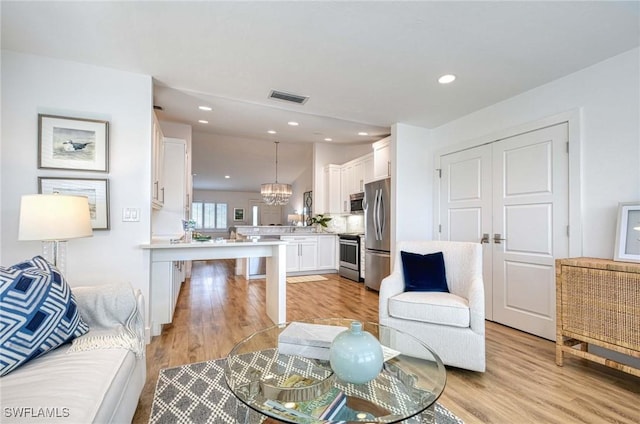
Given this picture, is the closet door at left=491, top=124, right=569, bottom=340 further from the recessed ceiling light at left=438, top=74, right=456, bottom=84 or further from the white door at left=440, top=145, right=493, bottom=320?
the recessed ceiling light at left=438, top=74, right=456, bottom=84

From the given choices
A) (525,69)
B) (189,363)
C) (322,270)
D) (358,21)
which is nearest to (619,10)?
(525,69)

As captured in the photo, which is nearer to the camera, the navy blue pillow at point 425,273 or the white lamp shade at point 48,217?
the white lamp shade at point 48,217

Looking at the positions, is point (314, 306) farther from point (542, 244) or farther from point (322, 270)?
point (542, 244)

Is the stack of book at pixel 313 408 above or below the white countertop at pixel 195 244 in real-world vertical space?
below

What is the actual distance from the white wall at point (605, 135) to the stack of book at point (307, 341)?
2392 mm

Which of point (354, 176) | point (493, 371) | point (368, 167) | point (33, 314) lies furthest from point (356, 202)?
point (33, 314)

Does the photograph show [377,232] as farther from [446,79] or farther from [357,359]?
[357,359]

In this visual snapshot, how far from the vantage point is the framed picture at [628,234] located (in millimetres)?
2047

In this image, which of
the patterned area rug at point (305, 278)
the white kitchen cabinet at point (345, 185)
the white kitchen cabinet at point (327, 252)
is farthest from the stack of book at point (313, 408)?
the white kitchen cabinet at point (345, 185)

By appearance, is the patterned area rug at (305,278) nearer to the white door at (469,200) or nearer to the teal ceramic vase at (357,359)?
the white door at (469,200)

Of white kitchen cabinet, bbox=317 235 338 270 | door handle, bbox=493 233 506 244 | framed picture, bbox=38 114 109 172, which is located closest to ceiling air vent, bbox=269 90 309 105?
framed picture, bbox=38 114 109 172

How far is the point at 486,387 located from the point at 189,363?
2099 mm

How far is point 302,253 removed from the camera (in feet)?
18.5

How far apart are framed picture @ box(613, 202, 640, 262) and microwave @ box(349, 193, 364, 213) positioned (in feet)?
11.9
